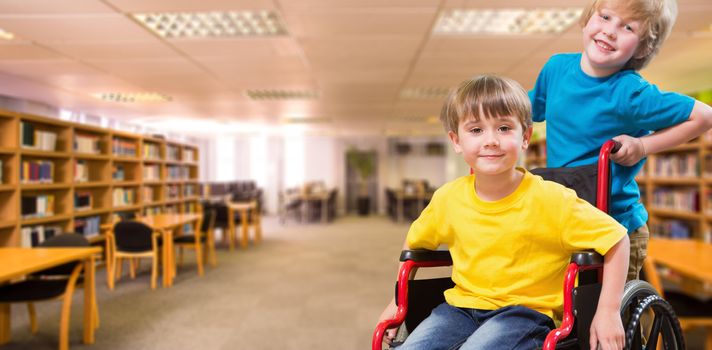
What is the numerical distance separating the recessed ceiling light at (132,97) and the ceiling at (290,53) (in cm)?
21

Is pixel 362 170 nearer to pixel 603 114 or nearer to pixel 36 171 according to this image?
pixel 36 171

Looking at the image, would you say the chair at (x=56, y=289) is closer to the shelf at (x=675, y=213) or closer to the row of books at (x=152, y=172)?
the row of books at (x=152, y=172)

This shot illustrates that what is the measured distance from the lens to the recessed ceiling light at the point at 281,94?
624 cm

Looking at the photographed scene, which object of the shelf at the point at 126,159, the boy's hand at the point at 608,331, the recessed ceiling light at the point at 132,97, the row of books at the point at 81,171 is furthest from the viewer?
the recessed ceiling light at the point at 132,97

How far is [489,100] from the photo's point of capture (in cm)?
95

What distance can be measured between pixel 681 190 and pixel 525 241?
5.43m

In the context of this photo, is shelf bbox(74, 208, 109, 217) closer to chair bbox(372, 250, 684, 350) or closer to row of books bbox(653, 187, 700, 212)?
chair bbox(372, 250, 684, 350)

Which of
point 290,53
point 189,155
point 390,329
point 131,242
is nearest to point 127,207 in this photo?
point 131,242

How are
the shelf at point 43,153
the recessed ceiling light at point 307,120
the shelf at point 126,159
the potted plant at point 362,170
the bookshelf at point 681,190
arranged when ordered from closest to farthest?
the shelf at point 43,153 → the bookshelf at point 681,190 → the shelf at point 126,159 → the recessed ceiling light at point 307,120 → the potted plant at point 362,170

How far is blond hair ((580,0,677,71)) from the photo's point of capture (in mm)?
969

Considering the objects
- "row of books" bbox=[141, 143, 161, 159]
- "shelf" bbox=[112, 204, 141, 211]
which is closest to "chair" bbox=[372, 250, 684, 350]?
"shelf" bbox=[112, 204, 141, 211]

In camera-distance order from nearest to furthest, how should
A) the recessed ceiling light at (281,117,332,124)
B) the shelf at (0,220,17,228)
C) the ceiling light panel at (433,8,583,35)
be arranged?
1. the ceiling light panel at (433,8,583,35)
2. the shelf at (0,220,17,228)
3. the recessed ceiling light at (281,117,332,124)

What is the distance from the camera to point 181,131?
1117 centimetres

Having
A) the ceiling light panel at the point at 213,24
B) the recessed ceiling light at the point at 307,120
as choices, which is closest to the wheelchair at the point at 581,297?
the ceiling light panel at the point at 213,24
